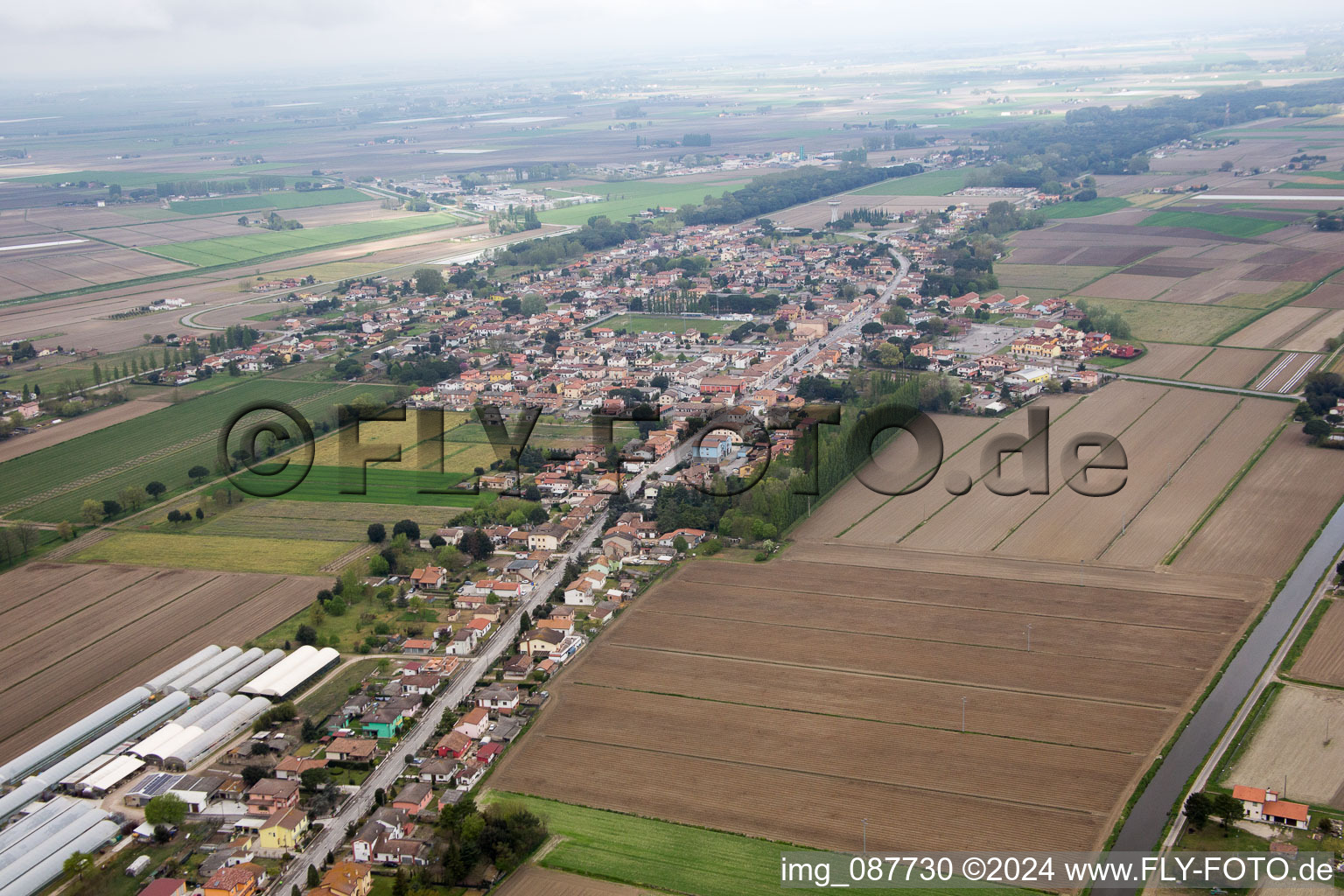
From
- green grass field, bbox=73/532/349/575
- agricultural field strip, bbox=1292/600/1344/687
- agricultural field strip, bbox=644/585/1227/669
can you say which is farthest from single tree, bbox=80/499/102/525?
agricultural field strip, bbox=1292/600/1344/687

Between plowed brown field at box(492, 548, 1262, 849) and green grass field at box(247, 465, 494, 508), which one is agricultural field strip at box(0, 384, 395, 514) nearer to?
green grass field at box(247, 465, 494, 508)

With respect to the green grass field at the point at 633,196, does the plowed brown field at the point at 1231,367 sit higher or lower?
lower

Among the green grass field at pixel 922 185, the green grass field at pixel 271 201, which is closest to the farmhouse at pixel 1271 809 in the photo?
the green grass field at pixel 922 185

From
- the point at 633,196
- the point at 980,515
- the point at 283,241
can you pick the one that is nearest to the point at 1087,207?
the point at 633,196

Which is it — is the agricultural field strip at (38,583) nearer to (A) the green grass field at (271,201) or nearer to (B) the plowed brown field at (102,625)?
(B) the plowed brown field at (102,625)

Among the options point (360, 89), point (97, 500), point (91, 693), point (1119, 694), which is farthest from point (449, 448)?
point (360, 89)
